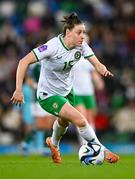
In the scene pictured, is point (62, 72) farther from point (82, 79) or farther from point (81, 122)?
point (82, 79)

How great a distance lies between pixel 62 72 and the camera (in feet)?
41.9

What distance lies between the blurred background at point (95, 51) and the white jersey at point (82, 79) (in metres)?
2.20

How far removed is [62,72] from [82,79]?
14.4 feet

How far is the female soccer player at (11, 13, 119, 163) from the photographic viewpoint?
1214cm

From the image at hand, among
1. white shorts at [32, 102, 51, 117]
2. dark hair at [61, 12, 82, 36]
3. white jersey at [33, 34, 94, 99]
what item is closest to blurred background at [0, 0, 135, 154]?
white shorts at [32, 102, 51, 117]

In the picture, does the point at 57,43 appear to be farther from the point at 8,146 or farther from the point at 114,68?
the point at 114,68

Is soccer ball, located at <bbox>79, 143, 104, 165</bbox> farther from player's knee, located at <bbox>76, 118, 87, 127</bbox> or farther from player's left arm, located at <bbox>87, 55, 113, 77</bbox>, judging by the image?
player's left arm, located at <bbox>87, 55, 113, 77</bbox>

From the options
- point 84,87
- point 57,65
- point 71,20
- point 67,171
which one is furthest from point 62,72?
point 84,87

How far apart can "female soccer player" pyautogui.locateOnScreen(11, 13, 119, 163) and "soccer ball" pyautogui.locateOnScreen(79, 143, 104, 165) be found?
0.24 feet

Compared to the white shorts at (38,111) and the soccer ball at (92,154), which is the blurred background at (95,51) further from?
the soccer ball at (92,154)

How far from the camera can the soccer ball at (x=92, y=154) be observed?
1205 centimetres

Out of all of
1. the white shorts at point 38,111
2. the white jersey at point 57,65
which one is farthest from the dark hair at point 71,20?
the white shorts at point 38,111

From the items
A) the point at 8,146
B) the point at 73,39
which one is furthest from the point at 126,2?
the point at 73,39

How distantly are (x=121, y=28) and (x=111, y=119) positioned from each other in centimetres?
366
